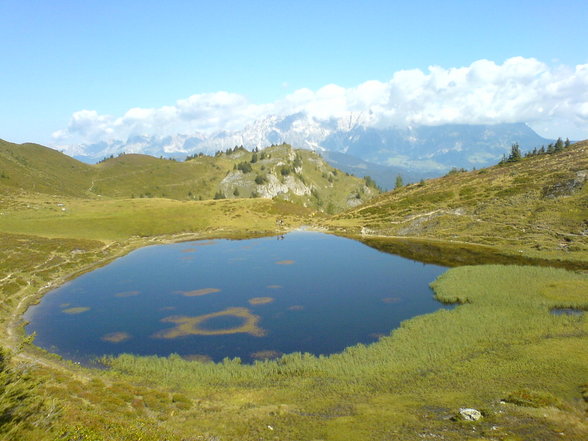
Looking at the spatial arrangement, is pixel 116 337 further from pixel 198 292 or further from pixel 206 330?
pixel 198 292

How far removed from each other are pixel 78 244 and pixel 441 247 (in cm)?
10515

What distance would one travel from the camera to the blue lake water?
50.1 m

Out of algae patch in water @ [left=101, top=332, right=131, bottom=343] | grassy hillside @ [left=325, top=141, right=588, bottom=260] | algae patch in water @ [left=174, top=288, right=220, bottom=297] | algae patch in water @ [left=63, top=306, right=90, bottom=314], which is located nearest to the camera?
algae patch in water @ [left=101, top=332, right=131, bottom=343]

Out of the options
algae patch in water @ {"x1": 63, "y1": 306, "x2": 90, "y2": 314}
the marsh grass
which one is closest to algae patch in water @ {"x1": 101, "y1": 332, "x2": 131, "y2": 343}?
the marsh grass

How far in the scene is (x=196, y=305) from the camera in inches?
2596

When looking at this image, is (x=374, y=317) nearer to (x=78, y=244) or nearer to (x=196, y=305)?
(x=196, y=305)

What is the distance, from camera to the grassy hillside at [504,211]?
10800cm

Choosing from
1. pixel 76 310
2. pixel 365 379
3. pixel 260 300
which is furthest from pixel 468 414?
pixel 76 310

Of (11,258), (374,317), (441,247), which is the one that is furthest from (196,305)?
(441,247)

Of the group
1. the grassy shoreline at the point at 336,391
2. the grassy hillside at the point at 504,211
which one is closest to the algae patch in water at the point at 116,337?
the grassy shoreline at the point at 336,391

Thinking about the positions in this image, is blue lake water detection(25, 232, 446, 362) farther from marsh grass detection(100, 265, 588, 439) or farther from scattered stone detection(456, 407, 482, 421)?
scattered stone detection(456, 407, 482, 421)

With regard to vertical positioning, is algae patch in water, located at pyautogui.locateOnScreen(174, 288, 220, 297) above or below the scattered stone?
above

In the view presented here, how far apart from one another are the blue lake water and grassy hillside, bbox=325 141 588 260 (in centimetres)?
3626

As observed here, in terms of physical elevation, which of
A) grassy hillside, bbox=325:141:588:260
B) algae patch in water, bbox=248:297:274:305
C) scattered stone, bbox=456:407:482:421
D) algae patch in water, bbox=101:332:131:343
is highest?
grassy hillside, bbox=325:141:588:260
